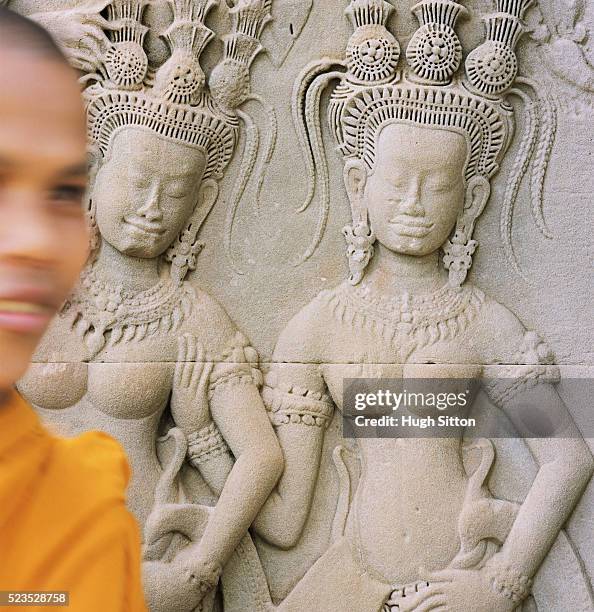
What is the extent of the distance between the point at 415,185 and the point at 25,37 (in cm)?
156

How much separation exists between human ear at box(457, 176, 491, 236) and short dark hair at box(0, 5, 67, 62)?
1.69 metres

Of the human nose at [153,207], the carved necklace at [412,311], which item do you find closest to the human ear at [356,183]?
the carved necklace at [412,311]

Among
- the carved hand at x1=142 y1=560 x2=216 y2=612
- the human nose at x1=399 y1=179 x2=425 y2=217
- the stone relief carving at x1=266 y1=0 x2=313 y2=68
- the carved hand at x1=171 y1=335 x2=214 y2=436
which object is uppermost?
the stone relief carving at x1=266 y1=0 x2=313 y2=68

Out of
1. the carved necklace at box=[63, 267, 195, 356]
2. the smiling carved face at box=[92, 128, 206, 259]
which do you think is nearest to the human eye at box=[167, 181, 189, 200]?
the smiling carved face at box=[92, 128, 206, 259]

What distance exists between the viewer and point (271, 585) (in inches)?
124

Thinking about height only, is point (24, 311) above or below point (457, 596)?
above

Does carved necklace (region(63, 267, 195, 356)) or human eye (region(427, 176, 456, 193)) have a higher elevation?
human eye (region(427, 176, 456, 193))

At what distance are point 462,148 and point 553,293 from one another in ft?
1.92

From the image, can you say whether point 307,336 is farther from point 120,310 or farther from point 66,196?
point 66,196

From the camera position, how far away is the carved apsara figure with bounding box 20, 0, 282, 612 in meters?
3.10

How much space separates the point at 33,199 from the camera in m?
1.92

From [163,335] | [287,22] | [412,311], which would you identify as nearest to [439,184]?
[412,311]

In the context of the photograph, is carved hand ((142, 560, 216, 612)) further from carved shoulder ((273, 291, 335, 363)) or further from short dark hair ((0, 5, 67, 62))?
short dark hair ((0, 5, 67, 62))

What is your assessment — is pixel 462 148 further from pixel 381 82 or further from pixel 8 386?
pixel 8 386
